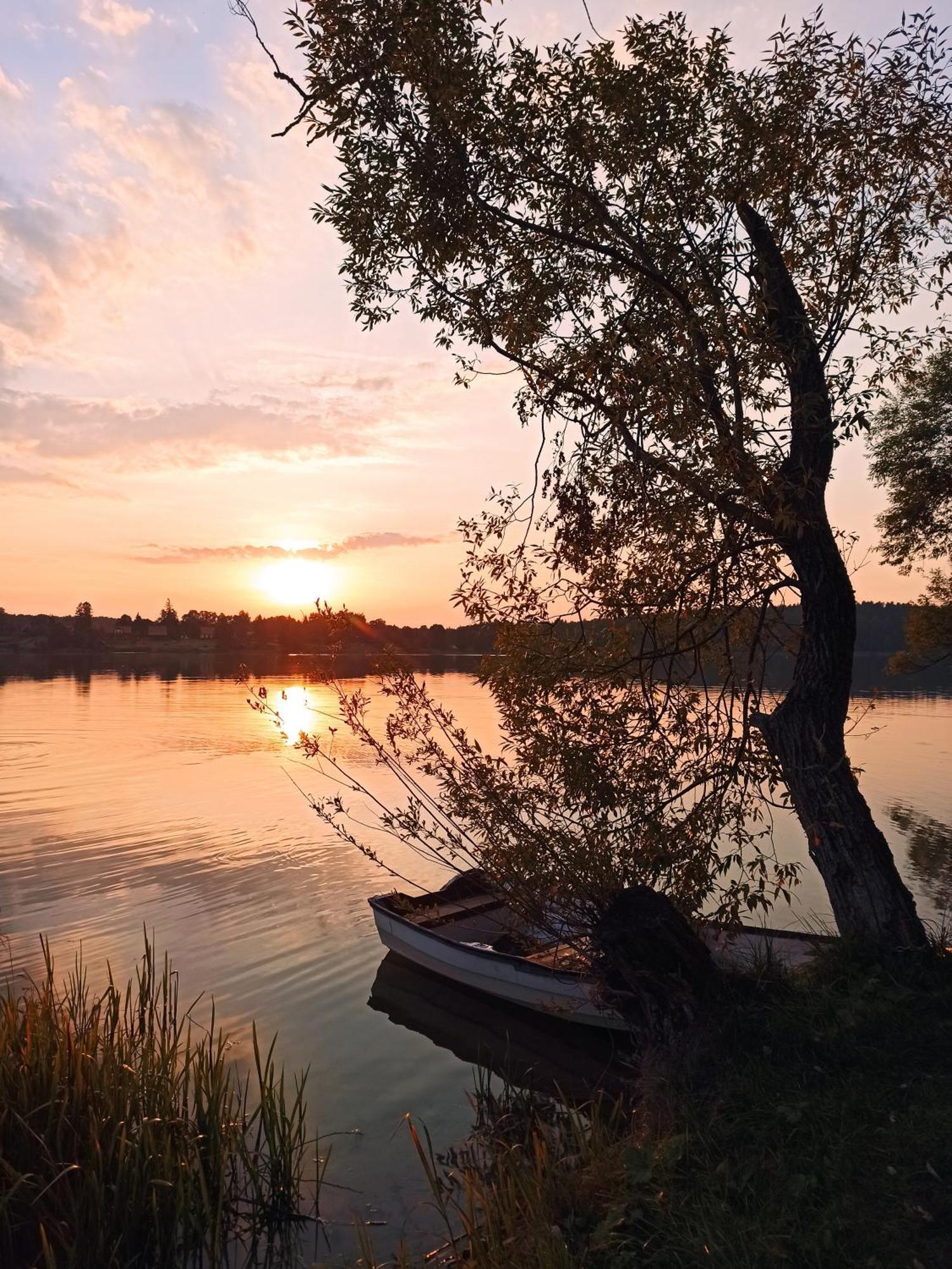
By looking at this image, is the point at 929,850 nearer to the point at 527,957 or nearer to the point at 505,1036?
the point at 527,957

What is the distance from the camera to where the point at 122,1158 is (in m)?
6.19

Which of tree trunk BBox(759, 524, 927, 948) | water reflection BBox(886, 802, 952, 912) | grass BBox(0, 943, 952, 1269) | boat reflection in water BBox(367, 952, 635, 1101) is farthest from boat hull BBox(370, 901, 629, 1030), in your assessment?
water reflection BBox(886, 802, 952, 912)

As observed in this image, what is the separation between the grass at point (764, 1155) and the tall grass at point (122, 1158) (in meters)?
1.35

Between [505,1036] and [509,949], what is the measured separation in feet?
4.71

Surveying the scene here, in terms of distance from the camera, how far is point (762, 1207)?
550 centimetres

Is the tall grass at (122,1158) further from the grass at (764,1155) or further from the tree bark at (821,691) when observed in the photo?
the tree bark at (821,691)

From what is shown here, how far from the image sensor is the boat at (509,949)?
10.5 metres

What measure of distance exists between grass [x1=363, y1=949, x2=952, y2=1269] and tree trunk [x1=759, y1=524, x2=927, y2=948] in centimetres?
57

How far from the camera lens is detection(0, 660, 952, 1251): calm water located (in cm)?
1059

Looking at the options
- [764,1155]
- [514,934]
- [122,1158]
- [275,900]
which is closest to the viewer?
[764,1155]

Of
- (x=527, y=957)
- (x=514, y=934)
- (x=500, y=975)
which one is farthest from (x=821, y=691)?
(x=500, y=975)

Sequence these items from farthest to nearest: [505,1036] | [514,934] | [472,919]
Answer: [472,919] < [505,1036] < [514,934]

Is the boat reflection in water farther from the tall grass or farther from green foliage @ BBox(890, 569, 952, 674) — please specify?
green foliage @ BBox(890, 569, 952, 674)

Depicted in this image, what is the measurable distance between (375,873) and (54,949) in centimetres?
864
